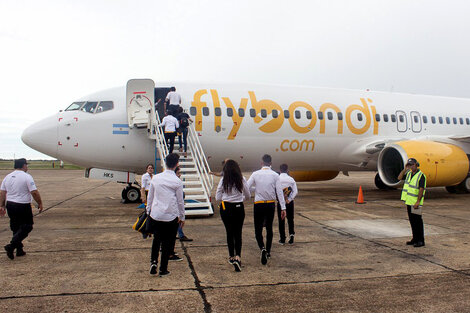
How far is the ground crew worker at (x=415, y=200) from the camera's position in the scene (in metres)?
6.56

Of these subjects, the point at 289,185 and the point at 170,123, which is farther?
the point at 170,123

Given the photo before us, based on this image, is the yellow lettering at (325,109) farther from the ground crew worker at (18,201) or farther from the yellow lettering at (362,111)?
the ground crew worker at (18,201)

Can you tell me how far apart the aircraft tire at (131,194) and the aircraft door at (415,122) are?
34.3 ft

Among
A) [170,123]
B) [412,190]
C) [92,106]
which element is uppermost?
[92,106]

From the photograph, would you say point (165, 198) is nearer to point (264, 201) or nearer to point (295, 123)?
point (264, 201)

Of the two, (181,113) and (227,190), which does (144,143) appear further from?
(227,190)

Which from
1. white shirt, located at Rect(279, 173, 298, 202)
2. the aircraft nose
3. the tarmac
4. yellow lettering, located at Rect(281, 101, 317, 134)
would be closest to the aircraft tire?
the aircraft nose

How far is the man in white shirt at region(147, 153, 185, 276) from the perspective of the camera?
196 inches

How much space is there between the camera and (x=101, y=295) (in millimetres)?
4281

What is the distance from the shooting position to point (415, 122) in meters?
15.3

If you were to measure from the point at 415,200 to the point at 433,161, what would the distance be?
645 centimetres

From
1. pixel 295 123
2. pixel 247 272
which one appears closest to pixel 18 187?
pixel 247 272

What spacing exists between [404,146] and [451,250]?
6.63 meters

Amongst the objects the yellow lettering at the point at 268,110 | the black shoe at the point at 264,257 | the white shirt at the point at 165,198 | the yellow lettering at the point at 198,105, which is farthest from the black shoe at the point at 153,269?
the yellow lettering at the point at 268,110
